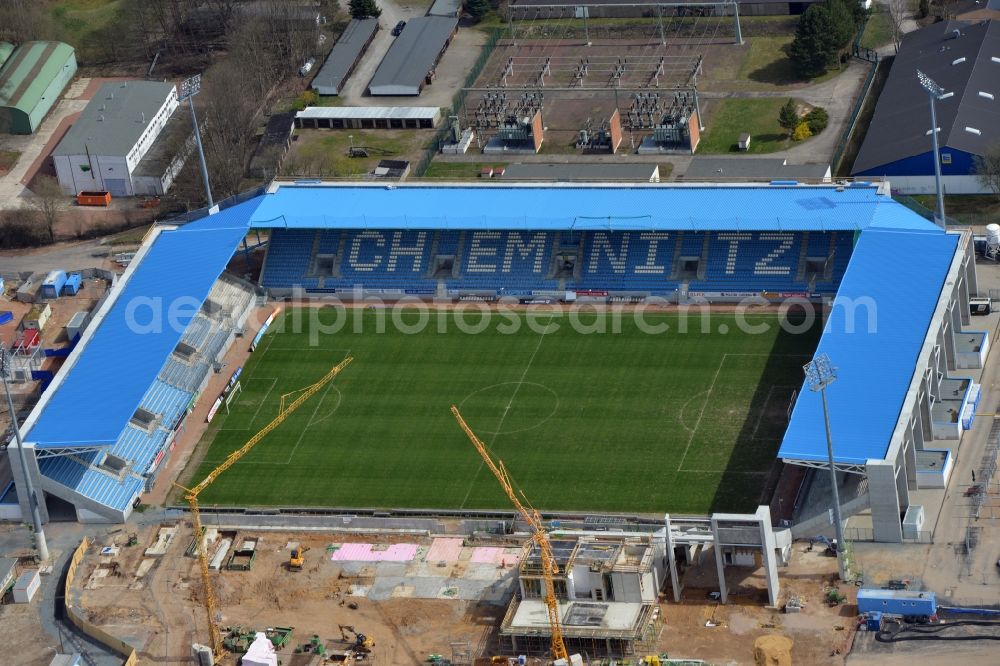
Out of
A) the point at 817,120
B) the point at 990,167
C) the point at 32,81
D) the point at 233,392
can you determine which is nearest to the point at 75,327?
the point at 233,392

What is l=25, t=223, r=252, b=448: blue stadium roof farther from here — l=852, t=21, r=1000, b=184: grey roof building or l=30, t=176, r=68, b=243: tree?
l=852, t=21, r=1000, b=184: grey roof building

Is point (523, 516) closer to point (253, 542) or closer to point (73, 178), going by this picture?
point (253, 542)

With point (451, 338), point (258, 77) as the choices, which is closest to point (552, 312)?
point (451, 338)

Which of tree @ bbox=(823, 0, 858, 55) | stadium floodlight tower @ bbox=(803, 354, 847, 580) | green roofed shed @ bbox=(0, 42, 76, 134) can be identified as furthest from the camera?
green roofed shed @ bbox=(0, 42, 76, 134)

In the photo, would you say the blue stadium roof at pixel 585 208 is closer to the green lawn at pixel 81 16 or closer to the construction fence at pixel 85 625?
the construction fence at pixel 85 625

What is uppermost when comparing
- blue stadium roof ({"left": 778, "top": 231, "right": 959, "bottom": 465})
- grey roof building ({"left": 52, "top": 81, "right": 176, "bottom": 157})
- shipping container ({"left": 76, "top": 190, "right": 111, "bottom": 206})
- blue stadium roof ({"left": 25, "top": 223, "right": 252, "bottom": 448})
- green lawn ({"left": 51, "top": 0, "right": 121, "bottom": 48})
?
blue stadium roof ({"left": 778, "top": 231, "right": 959, "bottom": 465})

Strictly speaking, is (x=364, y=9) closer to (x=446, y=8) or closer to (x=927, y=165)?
(x=446, y=8)

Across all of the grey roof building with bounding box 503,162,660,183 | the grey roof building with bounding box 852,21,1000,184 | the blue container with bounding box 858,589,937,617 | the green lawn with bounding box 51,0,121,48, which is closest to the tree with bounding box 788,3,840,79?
the grey roof building with bounding box 852,21,1000,184
